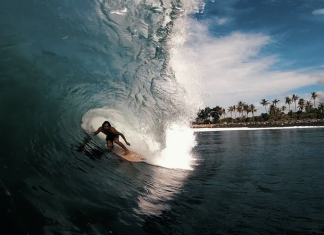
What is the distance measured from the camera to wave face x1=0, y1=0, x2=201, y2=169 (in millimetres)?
5539

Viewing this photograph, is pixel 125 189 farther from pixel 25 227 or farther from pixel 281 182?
pixel 281 182

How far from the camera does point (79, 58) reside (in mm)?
7227

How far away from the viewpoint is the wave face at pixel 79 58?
18.2ft

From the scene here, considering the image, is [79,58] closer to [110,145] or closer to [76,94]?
[76,94]

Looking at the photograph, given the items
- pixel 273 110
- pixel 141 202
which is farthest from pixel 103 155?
pixel 273 110

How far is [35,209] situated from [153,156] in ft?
24.9

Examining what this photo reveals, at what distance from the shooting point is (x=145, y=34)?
23.2ft

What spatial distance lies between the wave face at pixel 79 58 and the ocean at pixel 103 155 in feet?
0.10

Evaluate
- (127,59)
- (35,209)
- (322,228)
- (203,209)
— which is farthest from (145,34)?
(322,228)

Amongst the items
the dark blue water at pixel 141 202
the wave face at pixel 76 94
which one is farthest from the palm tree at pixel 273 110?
the dark blue water at pixel 141 202

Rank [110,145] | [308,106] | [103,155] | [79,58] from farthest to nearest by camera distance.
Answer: [308,106]
[110,145]
[103,155]
[79,58]

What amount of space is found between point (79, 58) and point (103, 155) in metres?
3.16

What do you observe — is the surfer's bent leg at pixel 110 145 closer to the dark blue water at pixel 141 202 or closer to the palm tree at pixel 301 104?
the dark blue water at pixel 141 202

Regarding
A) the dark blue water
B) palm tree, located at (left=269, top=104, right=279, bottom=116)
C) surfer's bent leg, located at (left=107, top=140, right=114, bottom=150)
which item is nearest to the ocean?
the dark blue water
